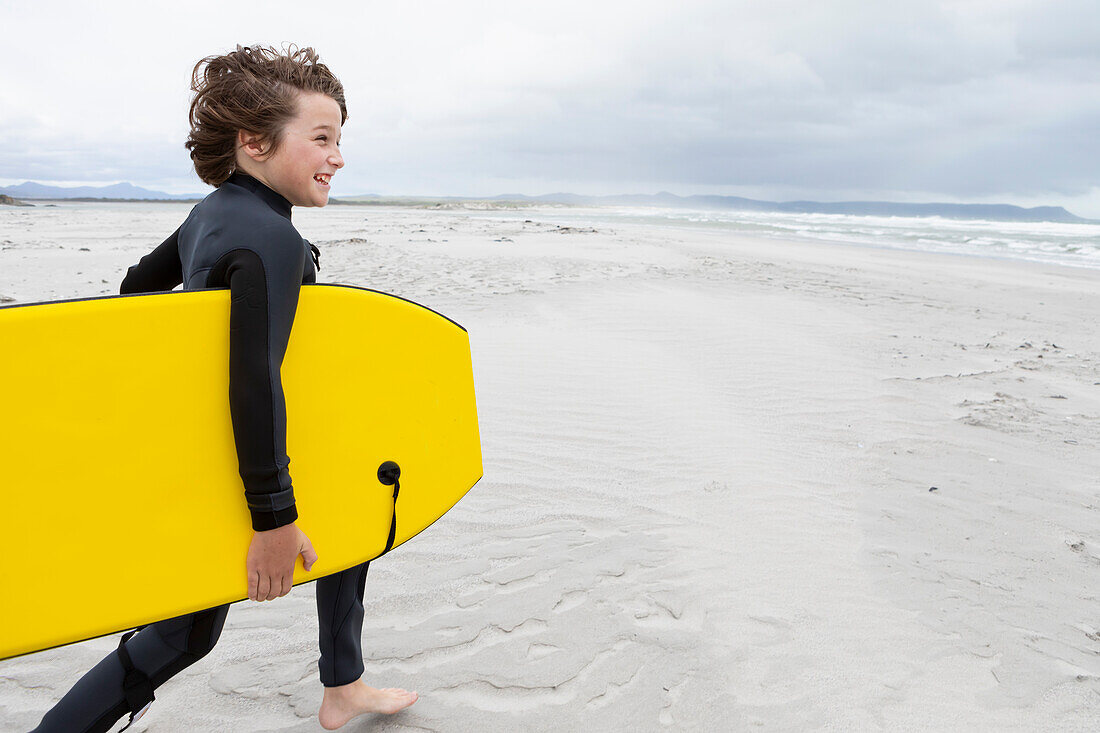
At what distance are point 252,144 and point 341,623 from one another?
1180 mm

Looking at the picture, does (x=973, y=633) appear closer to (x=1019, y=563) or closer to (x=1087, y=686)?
(x=1087, y=686)

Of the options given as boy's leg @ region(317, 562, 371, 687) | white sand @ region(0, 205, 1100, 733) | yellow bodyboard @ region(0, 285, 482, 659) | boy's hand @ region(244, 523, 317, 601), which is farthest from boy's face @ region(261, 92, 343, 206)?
white sand @ region(0, 205, 1100, 733)

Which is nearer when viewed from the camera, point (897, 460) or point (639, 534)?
point (639, 534)

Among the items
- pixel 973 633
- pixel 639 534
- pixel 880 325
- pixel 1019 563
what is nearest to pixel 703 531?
pixel 639 534

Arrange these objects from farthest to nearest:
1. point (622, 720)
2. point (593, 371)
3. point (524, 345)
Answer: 1. point (524, 345)
2. point (593, 371)
3. point (622, 720)

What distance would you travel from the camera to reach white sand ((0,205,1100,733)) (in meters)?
2.07

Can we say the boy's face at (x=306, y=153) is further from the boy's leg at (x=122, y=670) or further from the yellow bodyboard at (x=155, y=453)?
the boy's leg at (x=122, y=670)

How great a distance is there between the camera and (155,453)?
1.27m

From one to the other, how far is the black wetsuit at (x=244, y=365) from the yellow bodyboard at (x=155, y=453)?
89mm

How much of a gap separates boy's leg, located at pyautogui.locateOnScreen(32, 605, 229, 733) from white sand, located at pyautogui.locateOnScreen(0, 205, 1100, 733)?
0.57 meters

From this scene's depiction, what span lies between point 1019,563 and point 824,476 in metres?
1.01

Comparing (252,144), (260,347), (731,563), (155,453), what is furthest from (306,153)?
(731,563)

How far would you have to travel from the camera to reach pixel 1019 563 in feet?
9.41

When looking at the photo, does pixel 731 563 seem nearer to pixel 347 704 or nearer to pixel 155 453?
pixel 347 704
